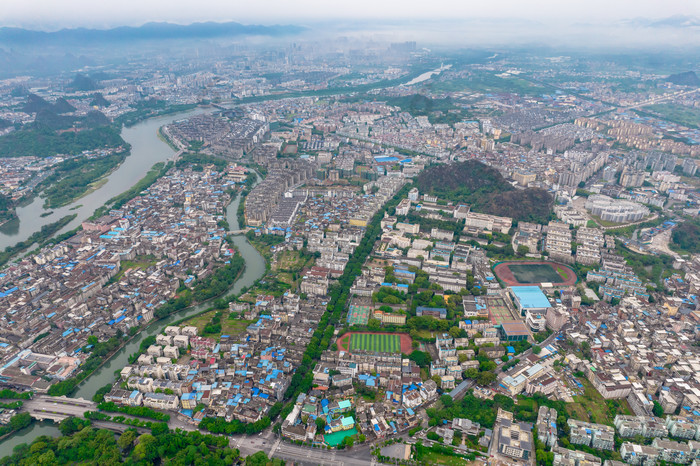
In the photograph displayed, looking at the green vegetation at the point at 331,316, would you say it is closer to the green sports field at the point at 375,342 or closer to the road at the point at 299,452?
the road at the point at 299,452

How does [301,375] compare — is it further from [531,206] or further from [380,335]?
[531,206]

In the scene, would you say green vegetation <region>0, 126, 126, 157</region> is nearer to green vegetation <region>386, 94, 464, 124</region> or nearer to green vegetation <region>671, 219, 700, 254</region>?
green vegetation <region>386, 94, 464, 124</region>

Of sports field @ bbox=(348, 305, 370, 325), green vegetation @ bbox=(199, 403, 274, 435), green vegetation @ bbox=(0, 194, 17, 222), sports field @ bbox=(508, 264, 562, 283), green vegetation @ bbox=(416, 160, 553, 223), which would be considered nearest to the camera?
green vegetation @ bbox=(199, 403, 274, 435)

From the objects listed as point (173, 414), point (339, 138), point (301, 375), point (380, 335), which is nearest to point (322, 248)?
point (380, 335)

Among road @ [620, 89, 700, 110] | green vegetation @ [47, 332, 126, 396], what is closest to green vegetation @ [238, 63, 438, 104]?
road @ [620, 89, 700, 110]

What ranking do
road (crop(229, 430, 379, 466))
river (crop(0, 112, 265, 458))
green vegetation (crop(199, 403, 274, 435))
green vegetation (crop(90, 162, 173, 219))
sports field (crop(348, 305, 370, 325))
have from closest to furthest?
road (crop(229, 430, 379, 466)) < green vegetation (crop(199, 403, 274, 435)) < river (crop(0, 112, 265, 458)) < sports field (crop(348, 305, 370, 325)) < green vegetation (crop(90, 162, 173, 219))

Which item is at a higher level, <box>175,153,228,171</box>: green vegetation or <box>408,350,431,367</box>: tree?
<box>175,153,228,171</box>: green vegetation
